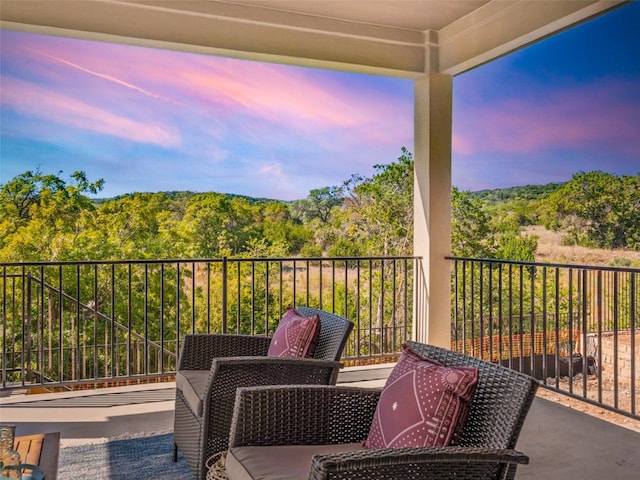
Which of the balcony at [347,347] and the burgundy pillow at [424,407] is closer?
the burgundy pillow at [424,407]

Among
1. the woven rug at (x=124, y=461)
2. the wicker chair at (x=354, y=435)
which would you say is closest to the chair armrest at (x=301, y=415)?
the wicker chair at (x=354, y=435)

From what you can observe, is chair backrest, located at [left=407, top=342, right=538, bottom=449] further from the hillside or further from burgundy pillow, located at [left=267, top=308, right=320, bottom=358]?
the hillside

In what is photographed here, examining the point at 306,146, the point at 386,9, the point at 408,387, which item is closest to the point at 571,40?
the point at 306,146

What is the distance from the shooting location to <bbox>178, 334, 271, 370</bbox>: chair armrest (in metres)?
2.84

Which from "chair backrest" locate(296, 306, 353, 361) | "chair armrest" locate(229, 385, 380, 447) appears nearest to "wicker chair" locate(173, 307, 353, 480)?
"chair backrest" locate(296, 306, 353, 361)

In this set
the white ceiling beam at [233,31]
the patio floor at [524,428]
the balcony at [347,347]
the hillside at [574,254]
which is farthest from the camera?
the hillside at [574,254]

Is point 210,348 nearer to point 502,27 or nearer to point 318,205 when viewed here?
point 502,27

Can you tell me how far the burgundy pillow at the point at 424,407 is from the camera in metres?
1.52

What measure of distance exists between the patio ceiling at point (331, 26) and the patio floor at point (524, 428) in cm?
239

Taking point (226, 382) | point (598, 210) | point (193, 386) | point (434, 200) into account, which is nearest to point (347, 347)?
point (434, 200)

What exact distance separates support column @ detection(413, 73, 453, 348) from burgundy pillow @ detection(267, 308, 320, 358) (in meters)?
2.32

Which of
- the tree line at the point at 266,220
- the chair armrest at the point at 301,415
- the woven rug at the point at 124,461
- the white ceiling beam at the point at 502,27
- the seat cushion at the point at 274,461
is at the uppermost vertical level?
the white ceiling beam at the point at 502,27

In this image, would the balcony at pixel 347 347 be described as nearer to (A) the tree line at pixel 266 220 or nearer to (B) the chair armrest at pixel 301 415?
(A) the tree line at pixel 266 220

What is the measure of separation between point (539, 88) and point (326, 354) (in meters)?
7.47
